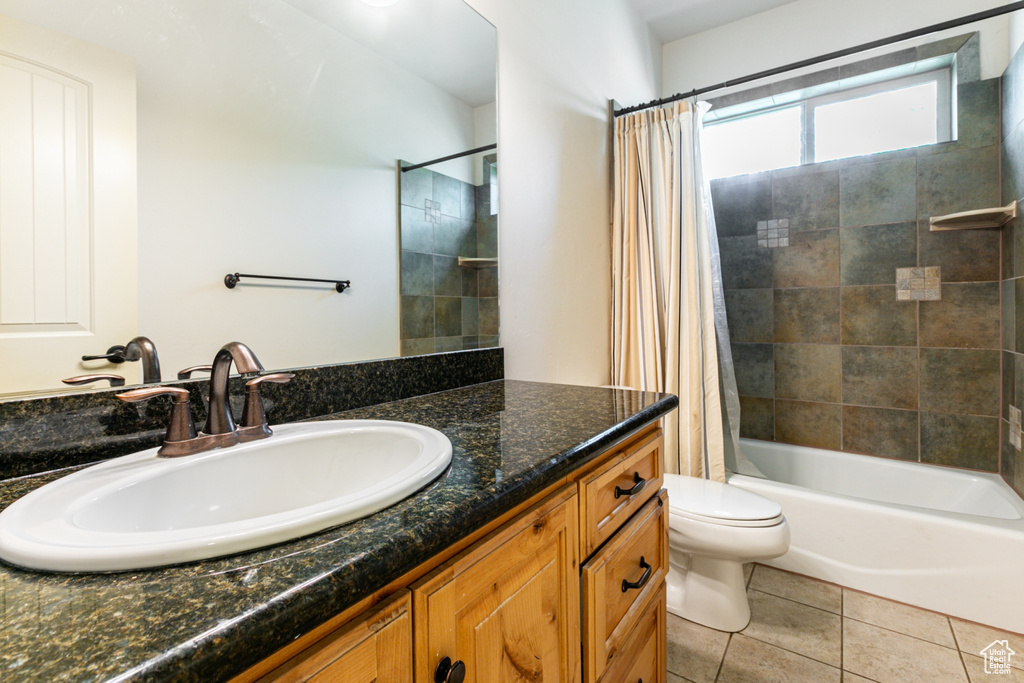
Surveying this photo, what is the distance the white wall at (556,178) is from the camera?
1.62 meters

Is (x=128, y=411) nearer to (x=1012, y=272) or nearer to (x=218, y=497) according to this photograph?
(x=218, y=497)

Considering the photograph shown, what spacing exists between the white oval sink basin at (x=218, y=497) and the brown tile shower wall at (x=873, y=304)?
2.42 meters

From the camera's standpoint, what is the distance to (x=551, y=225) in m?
1.83

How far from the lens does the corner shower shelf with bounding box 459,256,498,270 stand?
145 centimetres

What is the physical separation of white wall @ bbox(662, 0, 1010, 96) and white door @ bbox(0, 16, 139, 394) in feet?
9.47

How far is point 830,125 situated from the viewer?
253 cm

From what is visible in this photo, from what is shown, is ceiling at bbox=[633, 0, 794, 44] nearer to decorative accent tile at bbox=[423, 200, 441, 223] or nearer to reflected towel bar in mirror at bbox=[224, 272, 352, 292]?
decorative accent tile at bbox=[423, 200, 441, 223]

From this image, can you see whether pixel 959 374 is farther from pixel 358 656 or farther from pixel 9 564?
pixel 9 564

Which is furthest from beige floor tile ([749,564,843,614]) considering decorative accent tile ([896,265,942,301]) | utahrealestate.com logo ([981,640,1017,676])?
decorative accent tile ([896,265,942,301])

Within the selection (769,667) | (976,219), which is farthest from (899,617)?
(976,219)

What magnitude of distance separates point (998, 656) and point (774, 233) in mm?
1943

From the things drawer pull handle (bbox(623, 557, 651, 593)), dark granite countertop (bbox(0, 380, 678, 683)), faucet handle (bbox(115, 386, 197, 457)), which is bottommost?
drawer pull handle (bbox(623, 557, 651, 593))

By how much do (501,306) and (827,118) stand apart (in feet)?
7.29

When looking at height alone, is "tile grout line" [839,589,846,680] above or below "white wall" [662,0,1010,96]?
below
